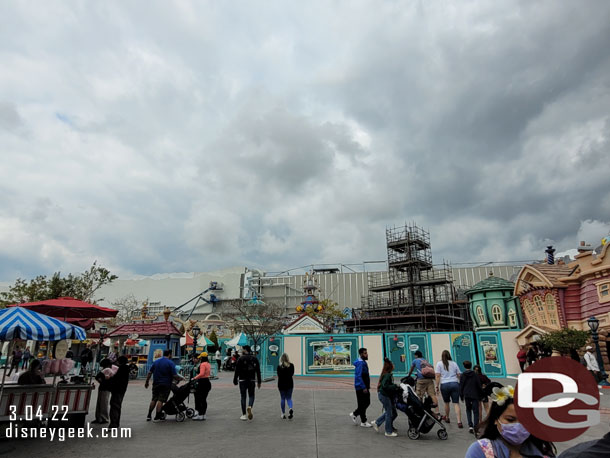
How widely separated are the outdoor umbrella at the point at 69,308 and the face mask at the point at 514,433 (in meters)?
11.6

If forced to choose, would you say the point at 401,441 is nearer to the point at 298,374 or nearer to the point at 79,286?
the point at 298,374

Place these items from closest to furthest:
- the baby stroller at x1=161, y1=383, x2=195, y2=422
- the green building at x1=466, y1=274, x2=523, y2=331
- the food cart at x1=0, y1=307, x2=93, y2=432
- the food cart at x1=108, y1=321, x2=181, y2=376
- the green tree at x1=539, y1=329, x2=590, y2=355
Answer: the food cart at x1=0, y1=307, x2=93, y2=432 → the baby stroller at x1=161, y1=383, x2=195, y2=422 → the green tree at x1=539, y1=329, x2=590, y2=355 → the food cart at x1=108, y1=321, x2=181, y2=376 → the green building at x1=466, y1=274, x2=523, y2=331

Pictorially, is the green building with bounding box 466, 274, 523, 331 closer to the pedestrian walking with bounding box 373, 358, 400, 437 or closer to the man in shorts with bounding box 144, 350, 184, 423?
the pedestrian walking with bounding box 373, 358, 400, 437

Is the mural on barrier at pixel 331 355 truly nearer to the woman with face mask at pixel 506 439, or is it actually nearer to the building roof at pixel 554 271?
the building roof at pixel 554 271

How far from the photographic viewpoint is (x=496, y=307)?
33.9 meters

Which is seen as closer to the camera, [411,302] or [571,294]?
[571,294]

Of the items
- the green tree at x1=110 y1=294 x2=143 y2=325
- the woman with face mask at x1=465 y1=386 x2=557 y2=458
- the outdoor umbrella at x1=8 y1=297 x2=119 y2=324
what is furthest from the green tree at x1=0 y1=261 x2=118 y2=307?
the woman with face mask at x1=465 y1=386 x2=557 y2=458

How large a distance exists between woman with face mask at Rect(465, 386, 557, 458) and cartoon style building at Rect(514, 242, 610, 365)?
2142 centimetres

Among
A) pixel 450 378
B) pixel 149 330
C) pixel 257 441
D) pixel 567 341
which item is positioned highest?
pixel 149 330

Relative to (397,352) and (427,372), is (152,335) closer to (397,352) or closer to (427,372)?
(397,352)

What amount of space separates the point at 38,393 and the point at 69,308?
13.6ft

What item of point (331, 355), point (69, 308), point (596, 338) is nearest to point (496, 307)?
point (331, 355)

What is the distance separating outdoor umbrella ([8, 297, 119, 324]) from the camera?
11414mm

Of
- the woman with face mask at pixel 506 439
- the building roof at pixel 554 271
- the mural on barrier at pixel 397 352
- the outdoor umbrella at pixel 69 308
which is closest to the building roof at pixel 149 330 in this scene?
the outdoor umbrella at pixel 69 308
